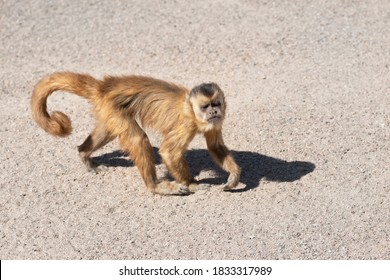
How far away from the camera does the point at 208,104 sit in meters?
9.38

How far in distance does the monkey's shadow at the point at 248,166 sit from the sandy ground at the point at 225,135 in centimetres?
2

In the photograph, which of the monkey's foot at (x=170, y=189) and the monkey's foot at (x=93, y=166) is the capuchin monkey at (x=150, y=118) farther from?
the monkey's foot at (x=93, y=166)

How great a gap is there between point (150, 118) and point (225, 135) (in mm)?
1353

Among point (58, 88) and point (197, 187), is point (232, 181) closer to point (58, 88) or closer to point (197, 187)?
point (197, 187)

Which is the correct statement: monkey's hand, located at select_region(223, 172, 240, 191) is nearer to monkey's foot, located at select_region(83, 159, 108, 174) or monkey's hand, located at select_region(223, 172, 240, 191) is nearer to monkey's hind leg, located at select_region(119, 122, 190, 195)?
monkey's hind leg, located at select_region(119, 122, 190, 195)

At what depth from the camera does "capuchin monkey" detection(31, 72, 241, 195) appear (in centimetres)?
955

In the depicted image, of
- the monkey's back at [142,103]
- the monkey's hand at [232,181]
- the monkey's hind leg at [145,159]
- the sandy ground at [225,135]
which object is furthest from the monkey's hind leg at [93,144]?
the monkey's hand at [232,181]

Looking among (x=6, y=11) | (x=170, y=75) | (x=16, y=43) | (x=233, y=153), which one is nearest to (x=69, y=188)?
(x=233, y=153)

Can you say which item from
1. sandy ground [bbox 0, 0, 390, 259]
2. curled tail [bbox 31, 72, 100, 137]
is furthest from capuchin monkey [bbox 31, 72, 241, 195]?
sandy ground [bbox 0, 0, 390, 259]

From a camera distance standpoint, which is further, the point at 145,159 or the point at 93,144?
A: the point at 93,144

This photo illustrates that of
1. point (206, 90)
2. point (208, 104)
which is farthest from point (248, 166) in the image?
point (206, 90)

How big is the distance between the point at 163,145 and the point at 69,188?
3.80ft

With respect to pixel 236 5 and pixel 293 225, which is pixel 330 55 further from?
pixel 293 225

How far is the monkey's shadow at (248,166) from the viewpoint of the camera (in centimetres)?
997
